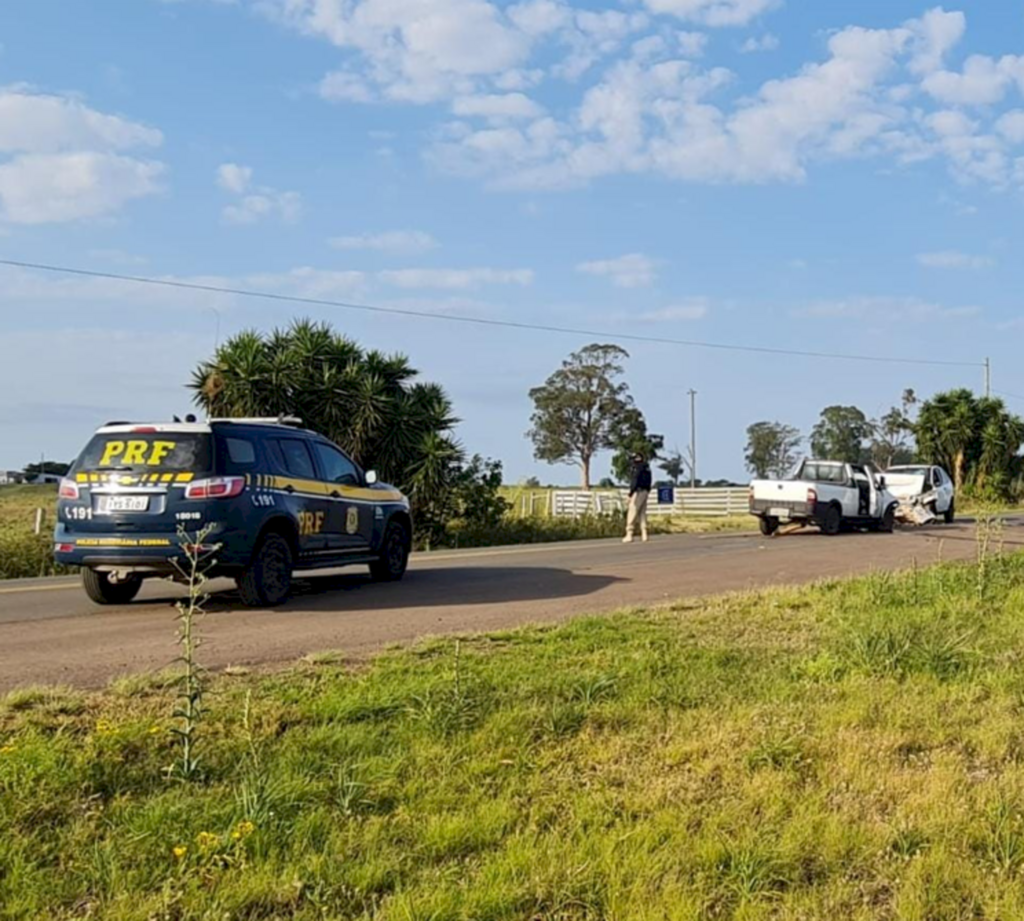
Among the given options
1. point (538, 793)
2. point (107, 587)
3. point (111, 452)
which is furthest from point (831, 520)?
point (538, 793)

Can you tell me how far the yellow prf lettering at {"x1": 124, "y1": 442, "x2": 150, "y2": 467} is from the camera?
1037cm

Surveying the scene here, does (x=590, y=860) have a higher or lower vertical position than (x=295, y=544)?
lower

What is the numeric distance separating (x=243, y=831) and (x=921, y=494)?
3021 centimetres

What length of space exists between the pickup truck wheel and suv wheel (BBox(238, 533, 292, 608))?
1669 centimetres

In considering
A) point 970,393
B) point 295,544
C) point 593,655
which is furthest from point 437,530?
point 970,393

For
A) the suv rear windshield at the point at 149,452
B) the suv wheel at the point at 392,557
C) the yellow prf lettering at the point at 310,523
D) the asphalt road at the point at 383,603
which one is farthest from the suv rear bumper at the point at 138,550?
the suv wheel at the point at 392,557

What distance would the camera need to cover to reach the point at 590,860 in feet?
13.3

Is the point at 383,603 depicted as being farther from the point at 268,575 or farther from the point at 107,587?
the point at 107,587

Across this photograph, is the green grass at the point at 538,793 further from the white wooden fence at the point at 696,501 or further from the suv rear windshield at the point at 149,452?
the white wooden fence at the point at 696,501

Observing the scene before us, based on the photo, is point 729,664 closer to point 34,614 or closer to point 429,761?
point 429,761

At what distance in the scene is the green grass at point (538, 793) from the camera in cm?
382

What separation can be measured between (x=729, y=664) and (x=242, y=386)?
59.8 ft

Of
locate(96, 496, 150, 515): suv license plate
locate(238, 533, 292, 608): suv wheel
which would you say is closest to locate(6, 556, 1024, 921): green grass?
locate(238, 533, 292, 608): suv wheel

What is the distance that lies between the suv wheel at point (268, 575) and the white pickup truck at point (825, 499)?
53.3 feet
